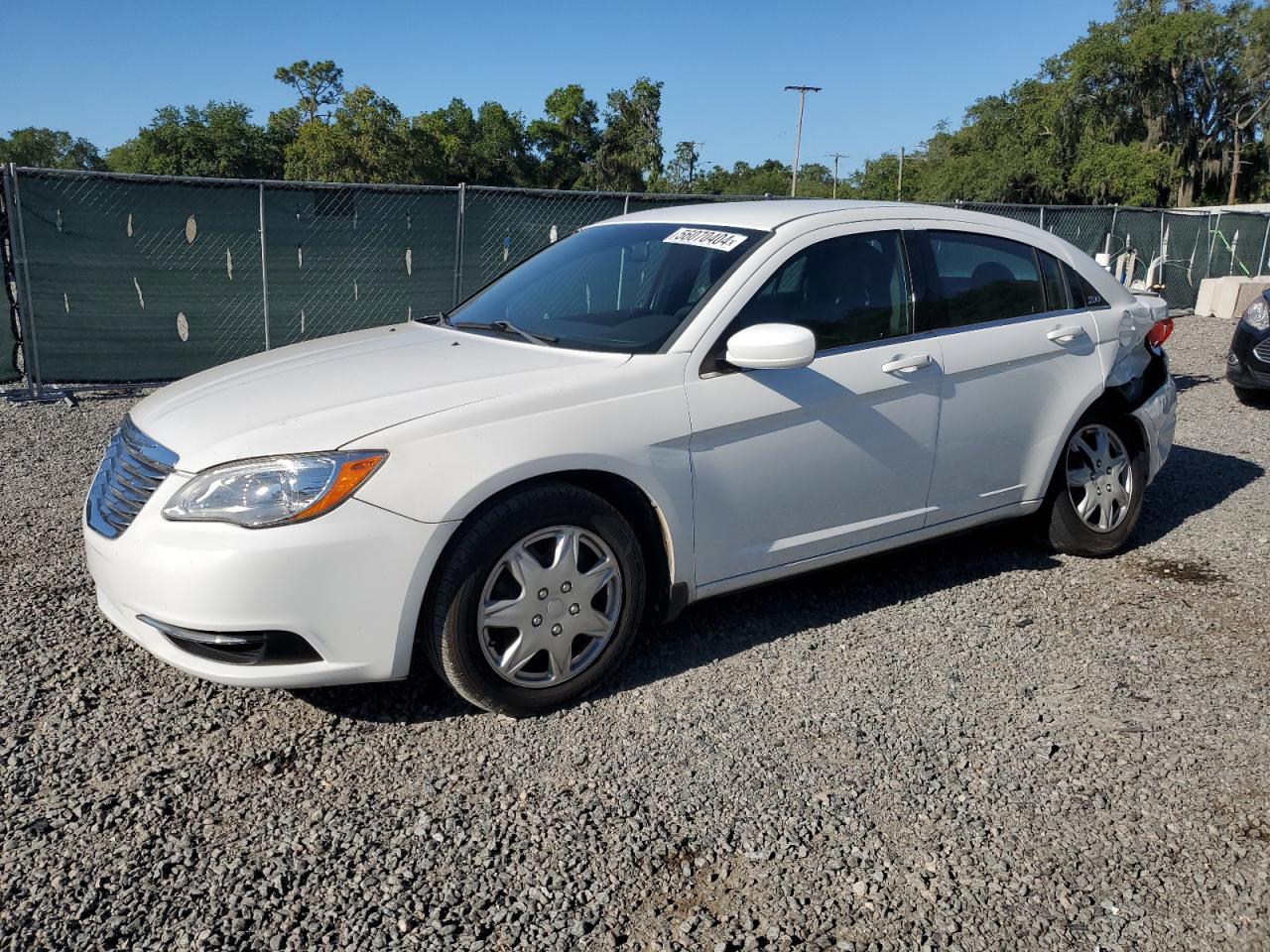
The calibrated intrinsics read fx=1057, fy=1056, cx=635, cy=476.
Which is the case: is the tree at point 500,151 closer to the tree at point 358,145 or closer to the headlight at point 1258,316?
the tree at point 358,145

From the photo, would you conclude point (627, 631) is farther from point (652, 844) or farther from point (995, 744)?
point (995, 744)

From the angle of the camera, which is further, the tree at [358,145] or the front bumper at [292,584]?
the tree at [358,145]

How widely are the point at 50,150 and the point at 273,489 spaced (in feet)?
499

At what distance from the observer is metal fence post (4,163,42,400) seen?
28.3ft

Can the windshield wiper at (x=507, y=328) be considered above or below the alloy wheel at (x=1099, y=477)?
above

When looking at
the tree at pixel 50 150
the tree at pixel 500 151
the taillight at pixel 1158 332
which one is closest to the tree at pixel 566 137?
the tree at pixel 500 151

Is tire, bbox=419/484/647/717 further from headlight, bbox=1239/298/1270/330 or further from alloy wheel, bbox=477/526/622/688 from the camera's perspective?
headlight, bbox=1239/298/1270/330

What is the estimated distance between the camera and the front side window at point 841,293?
389cm

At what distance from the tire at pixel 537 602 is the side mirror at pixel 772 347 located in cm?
68

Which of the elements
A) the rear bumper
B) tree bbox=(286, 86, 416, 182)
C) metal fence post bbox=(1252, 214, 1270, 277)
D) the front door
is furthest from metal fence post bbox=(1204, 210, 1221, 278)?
tree bbox=(286, 86, 416, 182)

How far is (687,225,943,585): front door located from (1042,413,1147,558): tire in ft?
3.30

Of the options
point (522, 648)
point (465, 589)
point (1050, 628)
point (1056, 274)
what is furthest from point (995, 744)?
point (1056, 274)

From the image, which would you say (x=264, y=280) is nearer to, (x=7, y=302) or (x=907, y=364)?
(x=7, y=302)

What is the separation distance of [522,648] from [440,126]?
97.3m
